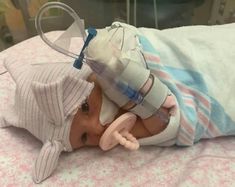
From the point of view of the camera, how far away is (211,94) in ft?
2.64

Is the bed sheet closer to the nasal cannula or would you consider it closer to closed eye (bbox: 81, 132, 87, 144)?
closed eye (bbox: 81, 132, 87, 144)

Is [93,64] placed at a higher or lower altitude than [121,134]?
higher

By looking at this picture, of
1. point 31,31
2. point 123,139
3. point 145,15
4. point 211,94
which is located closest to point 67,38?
point 123,139

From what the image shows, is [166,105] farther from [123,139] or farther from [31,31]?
[31,31]

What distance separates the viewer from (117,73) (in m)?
0.71

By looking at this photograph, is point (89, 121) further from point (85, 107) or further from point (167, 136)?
point (167, 136)

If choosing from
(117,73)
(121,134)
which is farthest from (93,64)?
(121,134)

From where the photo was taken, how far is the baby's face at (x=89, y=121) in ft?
2.48

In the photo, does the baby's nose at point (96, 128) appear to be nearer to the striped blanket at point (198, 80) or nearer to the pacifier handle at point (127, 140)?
the pacifier handle at point (127, 140)

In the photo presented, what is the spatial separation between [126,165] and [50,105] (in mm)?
243

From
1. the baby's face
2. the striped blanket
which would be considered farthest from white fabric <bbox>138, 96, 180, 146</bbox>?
the baby's face

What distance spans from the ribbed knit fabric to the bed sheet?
1.8 inches

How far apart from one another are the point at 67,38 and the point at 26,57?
0.46 m

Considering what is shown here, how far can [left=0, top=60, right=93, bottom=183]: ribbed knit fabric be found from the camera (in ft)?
2.34
